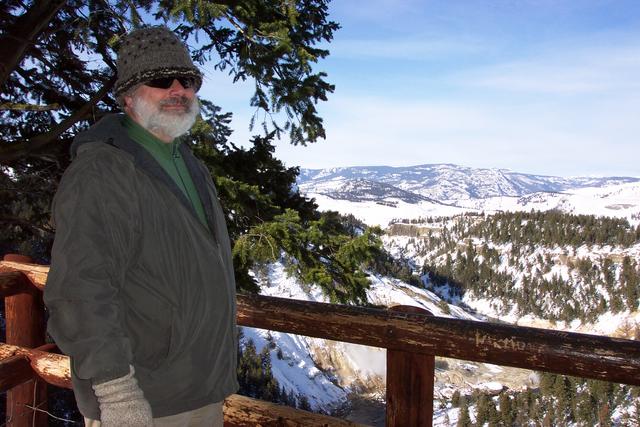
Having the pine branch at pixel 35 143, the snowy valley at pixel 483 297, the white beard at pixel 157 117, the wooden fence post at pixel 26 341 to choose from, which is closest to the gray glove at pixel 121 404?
the white beard at pixel 157 117

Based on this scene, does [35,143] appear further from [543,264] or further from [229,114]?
[543,264]

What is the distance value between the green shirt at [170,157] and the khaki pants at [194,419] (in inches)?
31.3

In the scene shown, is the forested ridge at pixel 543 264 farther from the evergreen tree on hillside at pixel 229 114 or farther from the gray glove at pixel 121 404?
the gray glove at pixel 121 404

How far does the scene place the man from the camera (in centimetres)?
148

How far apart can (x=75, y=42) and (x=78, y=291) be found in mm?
5821

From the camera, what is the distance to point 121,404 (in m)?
1.52

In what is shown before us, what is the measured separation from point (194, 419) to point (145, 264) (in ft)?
2.57

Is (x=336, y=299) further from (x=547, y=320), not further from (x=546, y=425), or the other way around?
(x=547, y=320)

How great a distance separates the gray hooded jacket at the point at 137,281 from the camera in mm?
1474

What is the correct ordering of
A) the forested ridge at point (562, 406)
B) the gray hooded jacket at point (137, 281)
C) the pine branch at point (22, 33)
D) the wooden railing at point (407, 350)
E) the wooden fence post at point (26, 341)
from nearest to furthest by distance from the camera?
the gray hooded jacket at point (137, 281)
the wooden railing at point (407, 350)
the wooden fence post at point (26, 341)
the pine branch at point (22, 33)
the forested ridge at point (562, 406)

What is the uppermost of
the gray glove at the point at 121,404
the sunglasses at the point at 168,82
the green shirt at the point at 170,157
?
the sunglasses at the point at 168,82

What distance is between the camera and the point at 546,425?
68000 millimetres

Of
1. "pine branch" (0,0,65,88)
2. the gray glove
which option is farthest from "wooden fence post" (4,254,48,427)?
"pine branch" (0,0,65,88)

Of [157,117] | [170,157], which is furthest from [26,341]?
→ [157,117]
